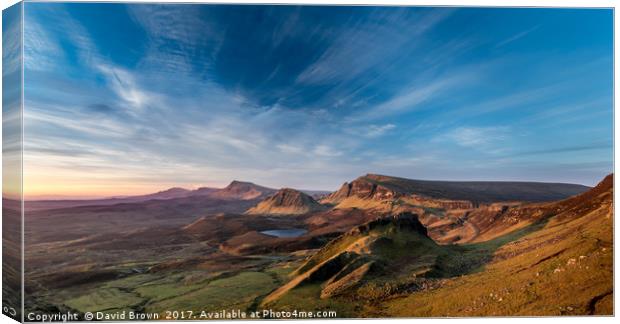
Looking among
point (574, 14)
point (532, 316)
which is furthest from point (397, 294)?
point (574, 14)

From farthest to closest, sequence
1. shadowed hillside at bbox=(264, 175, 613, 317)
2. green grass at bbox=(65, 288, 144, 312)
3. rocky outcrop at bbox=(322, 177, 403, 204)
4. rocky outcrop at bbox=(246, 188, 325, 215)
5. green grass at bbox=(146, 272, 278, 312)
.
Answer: rocky outcrop at bbox=(246, 188, 325, 215) → rocky outcrop at bbox=(322, 177, 403, 204) → green grass at bbox=(65, 288, 144, 312) → green grass at bbox=(146, 272, 278, 312) → shadowed hillside at bbox=(264, 175, 613, 317)

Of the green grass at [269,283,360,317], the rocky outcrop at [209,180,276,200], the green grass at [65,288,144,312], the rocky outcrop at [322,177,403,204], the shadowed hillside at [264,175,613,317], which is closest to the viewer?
the shadowed hillside at [264,175,613,317]

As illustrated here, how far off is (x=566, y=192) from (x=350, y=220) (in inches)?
1488

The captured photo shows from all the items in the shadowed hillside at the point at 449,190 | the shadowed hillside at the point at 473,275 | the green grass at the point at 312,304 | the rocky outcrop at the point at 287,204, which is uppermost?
the shadowed hillside at the point at 449,190

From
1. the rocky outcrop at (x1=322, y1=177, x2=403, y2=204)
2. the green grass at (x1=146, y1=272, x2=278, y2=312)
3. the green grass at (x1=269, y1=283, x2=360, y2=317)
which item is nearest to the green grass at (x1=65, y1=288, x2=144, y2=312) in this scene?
the green grass at (x1=146, y1=272, x2=278, y2=312)

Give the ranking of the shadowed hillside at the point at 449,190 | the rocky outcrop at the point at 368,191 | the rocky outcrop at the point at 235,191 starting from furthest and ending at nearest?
the rocky outcrop at the point at 368,191 < the shadowed hillside at the point at 449,190 < the rocky outcrop at the point at 235,191

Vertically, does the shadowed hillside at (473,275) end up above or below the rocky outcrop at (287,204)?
above

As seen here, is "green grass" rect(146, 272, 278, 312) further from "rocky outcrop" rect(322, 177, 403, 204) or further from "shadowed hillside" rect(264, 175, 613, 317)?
"rocky outcrop" rect(322, 177, 403, 204)

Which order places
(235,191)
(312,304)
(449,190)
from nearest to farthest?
(312,304), (235,191), (449,190)

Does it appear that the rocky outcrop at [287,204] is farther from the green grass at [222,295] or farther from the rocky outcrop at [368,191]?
the green grass at [222,295]

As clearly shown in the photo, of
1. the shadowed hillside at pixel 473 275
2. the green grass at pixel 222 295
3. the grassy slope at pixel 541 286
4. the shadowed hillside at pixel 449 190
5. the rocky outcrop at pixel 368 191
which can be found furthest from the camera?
the rocky outcrop at pixel 368 191

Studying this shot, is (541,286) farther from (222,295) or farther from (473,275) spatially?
(222,295)

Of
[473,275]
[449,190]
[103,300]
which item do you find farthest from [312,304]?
[449,190]

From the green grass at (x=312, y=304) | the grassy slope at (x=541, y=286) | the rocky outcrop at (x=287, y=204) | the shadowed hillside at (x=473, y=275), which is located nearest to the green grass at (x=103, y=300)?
the shadowed hillside at (x=473, y=275)
